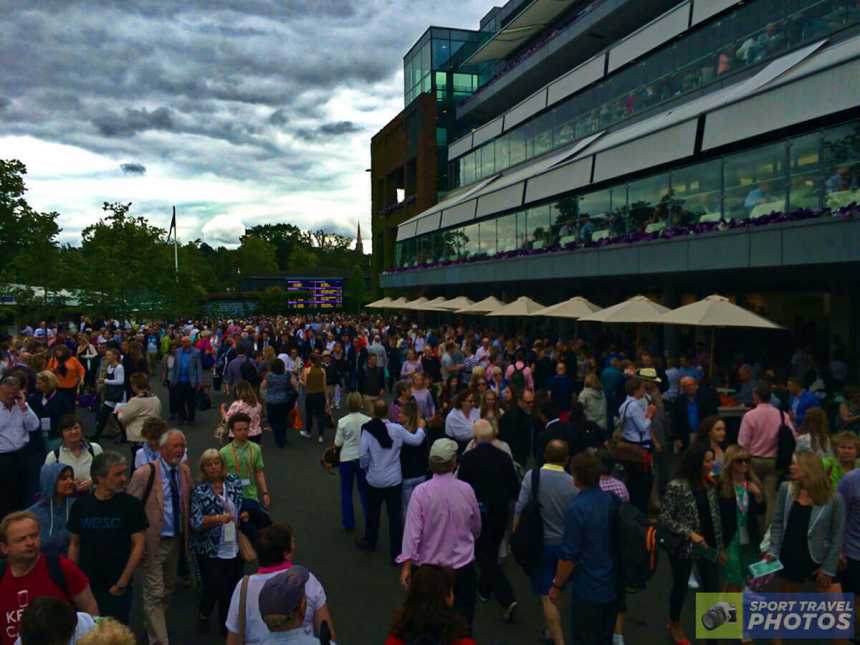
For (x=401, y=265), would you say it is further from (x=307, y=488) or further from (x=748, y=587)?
(x=748, y=587)

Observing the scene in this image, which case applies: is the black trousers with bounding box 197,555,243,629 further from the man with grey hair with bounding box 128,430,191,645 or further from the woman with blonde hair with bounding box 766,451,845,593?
the woman with blonde hair with bounding box 766,451,845,593

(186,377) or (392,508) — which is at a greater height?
(186,377)

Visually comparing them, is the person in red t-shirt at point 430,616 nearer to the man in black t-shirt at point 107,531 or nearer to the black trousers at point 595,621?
the black trousers at point 595,621

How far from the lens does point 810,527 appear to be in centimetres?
509

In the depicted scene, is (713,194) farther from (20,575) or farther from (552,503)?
(20,575)

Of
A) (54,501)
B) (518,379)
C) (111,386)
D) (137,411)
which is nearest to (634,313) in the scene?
(518,379)

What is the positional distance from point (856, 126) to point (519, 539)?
38.5 ft

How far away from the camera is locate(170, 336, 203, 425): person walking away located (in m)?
15.0

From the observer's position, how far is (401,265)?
45.2 meters

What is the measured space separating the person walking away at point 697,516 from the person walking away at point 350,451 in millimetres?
3976

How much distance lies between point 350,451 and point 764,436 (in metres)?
4.78

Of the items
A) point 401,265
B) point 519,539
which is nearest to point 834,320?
point 519,539

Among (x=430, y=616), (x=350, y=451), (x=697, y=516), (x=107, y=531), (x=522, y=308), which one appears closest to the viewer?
(x=430, y=616)

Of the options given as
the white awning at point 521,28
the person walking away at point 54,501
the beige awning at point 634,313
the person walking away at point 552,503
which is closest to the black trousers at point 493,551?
the person walking away at point 552,503
